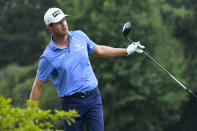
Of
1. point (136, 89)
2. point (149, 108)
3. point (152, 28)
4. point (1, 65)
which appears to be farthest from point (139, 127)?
point (1, 65)

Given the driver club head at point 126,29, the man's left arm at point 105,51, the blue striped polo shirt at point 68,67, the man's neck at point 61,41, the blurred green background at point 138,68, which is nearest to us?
the blue striped polo shirt at point 68,67

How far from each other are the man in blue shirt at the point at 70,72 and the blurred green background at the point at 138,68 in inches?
633

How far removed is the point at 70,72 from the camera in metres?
5.14

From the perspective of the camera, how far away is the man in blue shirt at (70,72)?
5168 millimetres

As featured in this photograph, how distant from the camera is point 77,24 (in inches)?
988

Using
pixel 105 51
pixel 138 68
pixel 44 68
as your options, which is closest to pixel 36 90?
pixel 44 68

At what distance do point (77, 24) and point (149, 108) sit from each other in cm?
627

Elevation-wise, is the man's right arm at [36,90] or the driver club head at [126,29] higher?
the driver club head at [126,29]

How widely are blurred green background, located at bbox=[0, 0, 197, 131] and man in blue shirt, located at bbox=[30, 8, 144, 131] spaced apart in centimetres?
1607

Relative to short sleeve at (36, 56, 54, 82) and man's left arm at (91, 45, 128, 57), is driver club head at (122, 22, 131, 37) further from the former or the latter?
short sleeve at (36, 56, 54, 82)

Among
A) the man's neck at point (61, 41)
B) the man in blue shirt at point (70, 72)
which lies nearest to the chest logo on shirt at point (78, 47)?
the man in blue shirt at point (70, 72)

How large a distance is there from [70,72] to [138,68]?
20522mm

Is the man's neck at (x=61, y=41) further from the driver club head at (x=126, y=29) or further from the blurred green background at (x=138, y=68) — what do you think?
the blurred green background at (x=138, y=68)

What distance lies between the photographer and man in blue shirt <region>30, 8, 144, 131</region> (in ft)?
17.0
